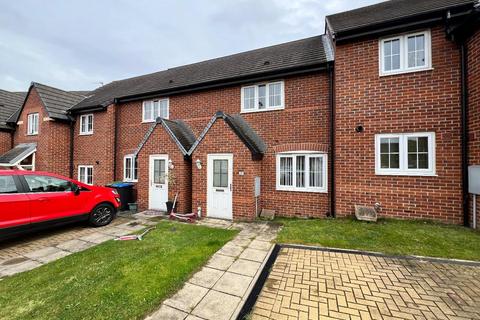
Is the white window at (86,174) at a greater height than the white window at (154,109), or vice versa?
the white window at (154,109)

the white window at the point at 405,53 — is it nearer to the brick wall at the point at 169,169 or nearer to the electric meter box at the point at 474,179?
the electric meter box at the point at 474,179

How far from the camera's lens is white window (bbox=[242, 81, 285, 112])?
8383 mm

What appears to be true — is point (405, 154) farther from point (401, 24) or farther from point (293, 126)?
point (401, 24)

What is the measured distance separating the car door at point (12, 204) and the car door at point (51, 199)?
14 centimetres

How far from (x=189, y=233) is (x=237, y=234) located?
4.59ft

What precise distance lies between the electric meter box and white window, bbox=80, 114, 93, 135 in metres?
16.9

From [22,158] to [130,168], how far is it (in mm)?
6698

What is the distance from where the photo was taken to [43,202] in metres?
5.60

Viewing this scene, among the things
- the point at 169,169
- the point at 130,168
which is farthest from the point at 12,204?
the point at 130,168

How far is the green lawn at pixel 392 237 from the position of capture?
14.8 feet

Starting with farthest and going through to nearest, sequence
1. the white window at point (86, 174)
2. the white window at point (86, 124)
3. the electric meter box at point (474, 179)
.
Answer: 1. the white window at point (86, 124)
2. the white window at point (86, 174)
3. the electric meter box at point (474, 179)

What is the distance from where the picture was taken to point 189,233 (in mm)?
6023

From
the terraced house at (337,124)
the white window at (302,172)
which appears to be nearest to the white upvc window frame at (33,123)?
the terraced house at (337,124)

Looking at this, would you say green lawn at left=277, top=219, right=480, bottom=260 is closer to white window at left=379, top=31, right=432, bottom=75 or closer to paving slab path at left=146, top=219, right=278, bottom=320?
paving slab path at left=146, top=219, right=278, bottom=320
